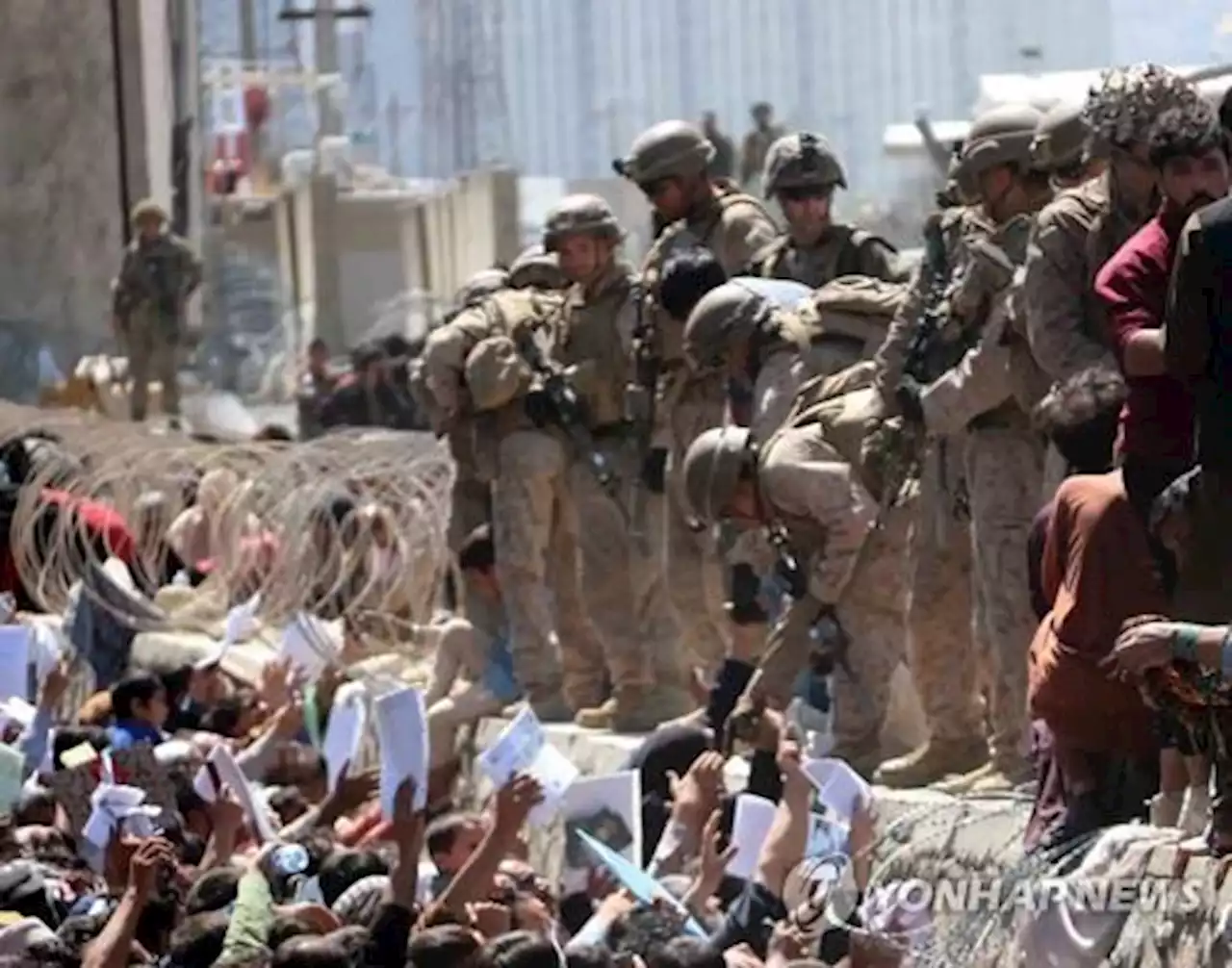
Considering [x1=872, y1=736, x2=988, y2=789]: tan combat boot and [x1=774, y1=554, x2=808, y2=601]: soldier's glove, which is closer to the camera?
[x1=872, y1=736, x2=988, y2=789]: tan combat boot

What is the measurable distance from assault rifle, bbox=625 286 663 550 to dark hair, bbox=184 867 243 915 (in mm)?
3764

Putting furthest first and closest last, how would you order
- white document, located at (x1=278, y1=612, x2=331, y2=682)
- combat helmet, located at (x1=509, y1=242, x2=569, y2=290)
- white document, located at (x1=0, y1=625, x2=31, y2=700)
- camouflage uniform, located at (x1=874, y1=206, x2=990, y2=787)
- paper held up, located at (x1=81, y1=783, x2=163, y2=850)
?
combat helmet, located at (x1=509, y1=242, x2=569, y2=290) → white document, located at (x1=278, y1=612, x2=331, y2=682) → white document, located at (x1=0, y1=625, x2=31, y2=700) → camouflage uniform, located at (x1=874, y1=206, x2=990, y2=787) → paper held up, located at (x1=81, y1=783, x2=163, y2=850)

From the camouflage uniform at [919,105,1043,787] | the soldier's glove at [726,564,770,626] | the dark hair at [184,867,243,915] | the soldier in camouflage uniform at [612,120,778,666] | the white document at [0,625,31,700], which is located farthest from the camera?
the white document at [0,625,31,700]

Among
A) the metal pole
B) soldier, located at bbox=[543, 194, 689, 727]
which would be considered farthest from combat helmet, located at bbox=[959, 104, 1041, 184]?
the metal pole

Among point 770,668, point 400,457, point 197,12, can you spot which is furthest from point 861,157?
point 770,668

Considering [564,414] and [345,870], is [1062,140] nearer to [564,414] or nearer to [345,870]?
[345,870]

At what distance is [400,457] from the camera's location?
1648 centimetres

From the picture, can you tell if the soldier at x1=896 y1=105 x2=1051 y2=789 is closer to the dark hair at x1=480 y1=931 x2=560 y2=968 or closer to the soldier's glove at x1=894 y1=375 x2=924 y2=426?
the soldier's glove at x1=894 y1=375 x2=924 y2=426

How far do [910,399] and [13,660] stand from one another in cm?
342

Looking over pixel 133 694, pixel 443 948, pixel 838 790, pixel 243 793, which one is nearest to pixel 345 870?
pixel 243 793

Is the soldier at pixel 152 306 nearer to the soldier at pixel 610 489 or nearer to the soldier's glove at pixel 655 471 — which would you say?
the soldier at pixel 610 489

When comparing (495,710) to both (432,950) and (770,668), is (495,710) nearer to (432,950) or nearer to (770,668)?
(770,668)

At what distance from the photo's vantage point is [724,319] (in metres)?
11.5

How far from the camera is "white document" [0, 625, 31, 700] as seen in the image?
1280cm
